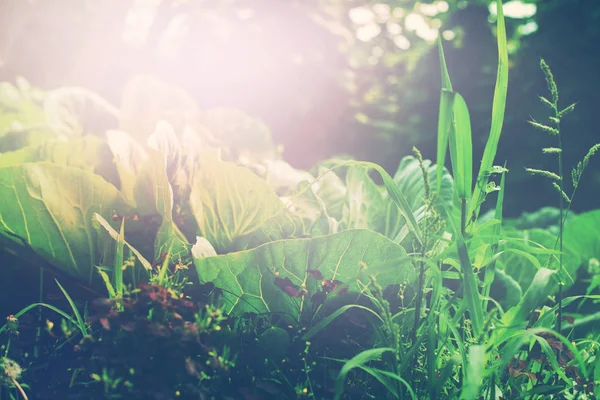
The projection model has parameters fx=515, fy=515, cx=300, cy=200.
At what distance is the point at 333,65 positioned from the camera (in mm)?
5516

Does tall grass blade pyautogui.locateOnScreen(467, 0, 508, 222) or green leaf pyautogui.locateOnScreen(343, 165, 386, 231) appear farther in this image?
green leaf pyautogui.locateOnScreen(343, 165, 386, 231)

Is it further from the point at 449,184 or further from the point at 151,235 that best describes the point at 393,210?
the point at 151,235

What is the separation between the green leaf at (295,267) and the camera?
1177 mm

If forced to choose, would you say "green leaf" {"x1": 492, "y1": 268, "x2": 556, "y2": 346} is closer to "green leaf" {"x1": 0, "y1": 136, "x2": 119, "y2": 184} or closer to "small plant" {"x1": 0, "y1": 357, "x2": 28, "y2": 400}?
"small plant" {"x1": 0, "y1": 357, "x2": 28, "y2": 400}

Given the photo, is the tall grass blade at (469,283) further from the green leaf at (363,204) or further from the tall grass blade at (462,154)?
the green leaf at (363,204)

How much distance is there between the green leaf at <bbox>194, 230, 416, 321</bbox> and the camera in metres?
1.18

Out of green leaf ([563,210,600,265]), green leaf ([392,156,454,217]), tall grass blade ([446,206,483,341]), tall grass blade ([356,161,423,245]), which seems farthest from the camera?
green leaf ([563,210,600,265])

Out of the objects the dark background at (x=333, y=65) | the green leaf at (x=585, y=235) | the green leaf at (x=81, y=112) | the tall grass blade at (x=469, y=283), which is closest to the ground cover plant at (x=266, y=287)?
the tall grass blade at (x=469, y=283)

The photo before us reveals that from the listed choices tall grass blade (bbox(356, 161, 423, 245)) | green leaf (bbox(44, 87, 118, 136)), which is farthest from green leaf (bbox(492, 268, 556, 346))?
green leaf (bbox(44, 87, 118, 136))

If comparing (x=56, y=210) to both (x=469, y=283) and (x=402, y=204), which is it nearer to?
(x=402, y=204)

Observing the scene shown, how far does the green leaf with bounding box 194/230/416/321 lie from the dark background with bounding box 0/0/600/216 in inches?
106

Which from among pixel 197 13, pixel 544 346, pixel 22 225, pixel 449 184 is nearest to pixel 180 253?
pixel 22 225

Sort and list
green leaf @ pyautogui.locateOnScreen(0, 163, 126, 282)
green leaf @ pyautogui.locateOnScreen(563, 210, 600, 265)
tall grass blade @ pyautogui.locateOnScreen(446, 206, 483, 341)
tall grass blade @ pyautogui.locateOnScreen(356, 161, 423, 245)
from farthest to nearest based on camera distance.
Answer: green leaf @ pyautogui.locateOnScreen(563, 210, 600, 265) < green leaf @ pyautogui.locateOnScreen(0, 163, 126, 282) < tall grass blade @ pyautogui.locateOnScreen(356, 161, 423, 245) < tall grass blade @ pyautogui.locateOnScreen(446, 206, 483, 341)

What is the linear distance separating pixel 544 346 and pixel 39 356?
1.13 meters
